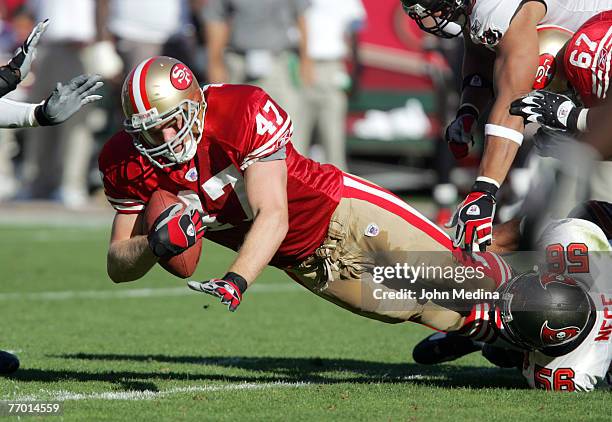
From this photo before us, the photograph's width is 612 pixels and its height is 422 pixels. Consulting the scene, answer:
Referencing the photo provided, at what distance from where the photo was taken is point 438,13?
16.8 ft

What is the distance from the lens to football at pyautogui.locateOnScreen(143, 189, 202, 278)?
4.66 meters

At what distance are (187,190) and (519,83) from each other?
140 cm

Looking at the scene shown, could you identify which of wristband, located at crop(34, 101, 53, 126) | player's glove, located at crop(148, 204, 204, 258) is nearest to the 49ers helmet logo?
player's glove, located at crop(148, 204, 204, 258)

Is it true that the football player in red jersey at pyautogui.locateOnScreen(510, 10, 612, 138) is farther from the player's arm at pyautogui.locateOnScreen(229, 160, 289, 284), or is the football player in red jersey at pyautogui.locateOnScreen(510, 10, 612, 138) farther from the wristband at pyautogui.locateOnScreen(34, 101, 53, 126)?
the wristband at pyautogui.locateOnScreen(34, 101, 53, 126)

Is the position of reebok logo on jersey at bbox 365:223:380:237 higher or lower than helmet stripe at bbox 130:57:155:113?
lower

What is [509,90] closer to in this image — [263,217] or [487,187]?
[487,187]

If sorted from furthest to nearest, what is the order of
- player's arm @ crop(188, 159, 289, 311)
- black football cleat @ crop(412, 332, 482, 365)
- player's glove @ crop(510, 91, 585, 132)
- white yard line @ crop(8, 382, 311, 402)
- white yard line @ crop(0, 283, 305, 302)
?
white yard line @ crop(0, 283, 305, 302), black football cleat @ crop(412, 332, 482, 365), player's glove @ crop(510, 91, 585, 132), white yard line @ crop(8, 382, 311, 402), player's arm @ crop(188, 159, 289, 311)

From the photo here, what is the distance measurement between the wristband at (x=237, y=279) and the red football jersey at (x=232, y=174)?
500 mm

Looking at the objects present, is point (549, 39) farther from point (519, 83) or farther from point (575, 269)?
point (575, 269)

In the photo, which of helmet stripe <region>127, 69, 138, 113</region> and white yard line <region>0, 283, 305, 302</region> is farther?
white yard line <region>0, 283, 305, 302</region>

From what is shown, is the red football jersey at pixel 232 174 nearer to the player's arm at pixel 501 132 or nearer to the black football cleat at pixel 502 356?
the player's arm at pixel 501 132

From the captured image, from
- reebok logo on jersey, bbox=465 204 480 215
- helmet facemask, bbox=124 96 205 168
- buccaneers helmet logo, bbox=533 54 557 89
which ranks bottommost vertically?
reebok logo on jersey, bbox=465 204 480 215

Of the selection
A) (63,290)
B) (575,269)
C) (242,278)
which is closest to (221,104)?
(242,278)

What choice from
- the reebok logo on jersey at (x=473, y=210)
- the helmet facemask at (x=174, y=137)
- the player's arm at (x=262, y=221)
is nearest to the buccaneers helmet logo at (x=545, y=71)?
the reebok logo on jersey at (x=473, y=210)
